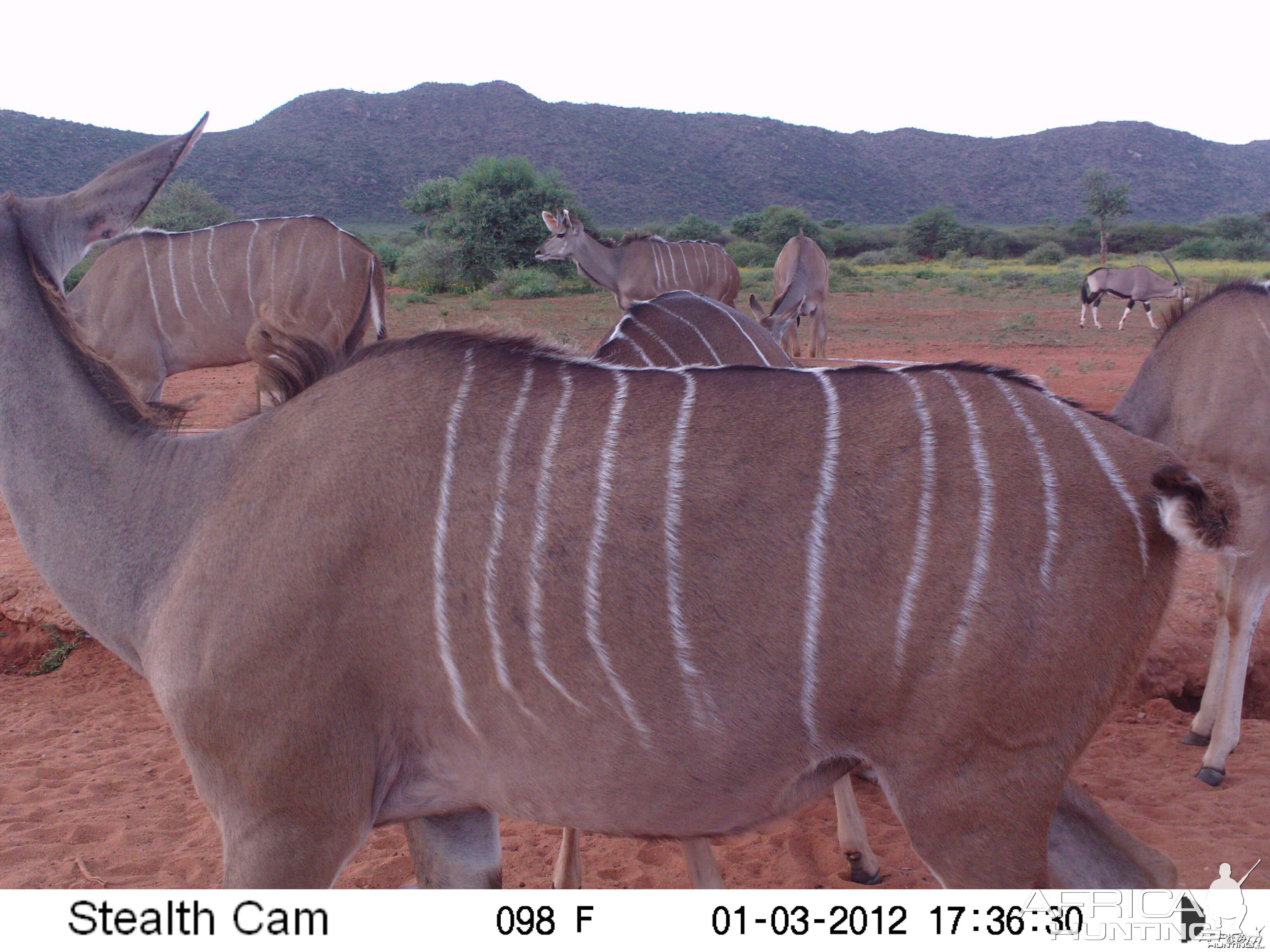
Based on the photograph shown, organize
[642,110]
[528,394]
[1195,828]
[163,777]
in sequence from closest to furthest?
[528,394]
[1195,828]
[163,777]
[642,110]

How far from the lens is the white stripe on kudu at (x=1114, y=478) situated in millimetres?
1951

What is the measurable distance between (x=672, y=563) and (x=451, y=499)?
0.50m

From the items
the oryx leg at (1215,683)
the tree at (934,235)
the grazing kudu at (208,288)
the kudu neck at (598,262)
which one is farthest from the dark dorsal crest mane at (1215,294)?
the tree at (934,235)

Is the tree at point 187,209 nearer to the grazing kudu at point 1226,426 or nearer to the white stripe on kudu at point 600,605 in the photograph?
the grazing kudu at point 1226,426

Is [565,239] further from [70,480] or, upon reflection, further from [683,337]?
[70,480]

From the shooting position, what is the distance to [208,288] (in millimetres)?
8000

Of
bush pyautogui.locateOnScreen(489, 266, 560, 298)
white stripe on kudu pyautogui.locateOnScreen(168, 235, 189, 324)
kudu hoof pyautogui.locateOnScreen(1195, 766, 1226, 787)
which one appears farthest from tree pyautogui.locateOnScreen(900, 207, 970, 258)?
kudu hoof pyautogui.locateOnScreen(1195, 766, 1226, 787)

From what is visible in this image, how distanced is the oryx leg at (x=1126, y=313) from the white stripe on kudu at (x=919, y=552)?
1990cm

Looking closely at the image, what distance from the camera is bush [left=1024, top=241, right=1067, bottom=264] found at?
131 feet

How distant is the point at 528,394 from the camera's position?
7.31 feet

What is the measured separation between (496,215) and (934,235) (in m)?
25.6

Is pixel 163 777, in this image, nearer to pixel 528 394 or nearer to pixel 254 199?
pixel 528 394

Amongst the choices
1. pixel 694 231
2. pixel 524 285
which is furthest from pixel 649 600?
pixel 694 231
